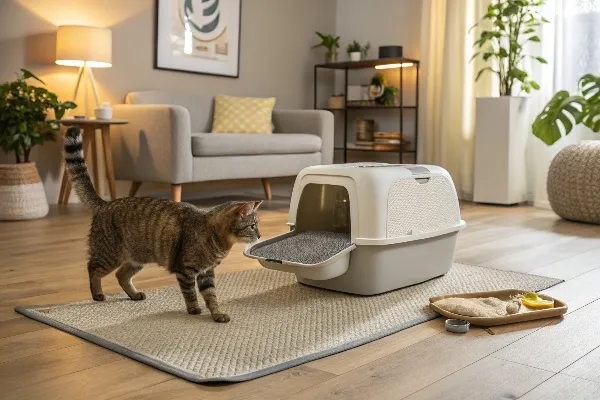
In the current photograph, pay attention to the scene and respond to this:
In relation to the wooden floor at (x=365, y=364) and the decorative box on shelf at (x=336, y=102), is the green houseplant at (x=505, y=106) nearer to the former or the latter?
the decorative box on shelf at (x=336, y=102)

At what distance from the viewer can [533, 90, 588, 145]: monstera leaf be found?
4.26 metres

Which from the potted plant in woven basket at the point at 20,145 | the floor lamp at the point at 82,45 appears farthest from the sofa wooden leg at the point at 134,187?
the floor lamp at the point at 82,45

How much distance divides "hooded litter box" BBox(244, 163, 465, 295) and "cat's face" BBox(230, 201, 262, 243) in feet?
0.87

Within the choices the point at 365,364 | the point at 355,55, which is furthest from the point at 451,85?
the point at 365,364

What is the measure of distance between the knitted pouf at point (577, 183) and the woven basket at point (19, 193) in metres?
2.86

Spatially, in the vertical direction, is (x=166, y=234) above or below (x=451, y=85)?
below

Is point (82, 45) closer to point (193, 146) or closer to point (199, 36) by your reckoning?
point (193, 146)

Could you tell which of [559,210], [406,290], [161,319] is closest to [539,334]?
[406,290]

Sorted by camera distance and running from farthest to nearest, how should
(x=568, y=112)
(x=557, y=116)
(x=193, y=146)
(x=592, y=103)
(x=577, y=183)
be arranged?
(x=568, y=112) → (x=557, y=116) → (x=592, y=103) → (x=193, y=146) → (x=577, y=183)

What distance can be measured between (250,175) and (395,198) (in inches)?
89.8

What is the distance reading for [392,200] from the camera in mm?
2088

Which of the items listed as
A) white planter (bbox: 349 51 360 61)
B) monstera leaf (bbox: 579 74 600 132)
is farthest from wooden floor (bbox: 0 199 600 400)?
white planter (bbox: 349 51 360 61)

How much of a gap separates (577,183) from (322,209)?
209 centimetres

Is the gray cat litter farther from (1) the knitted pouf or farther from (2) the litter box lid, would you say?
(1) the knitted pouf
